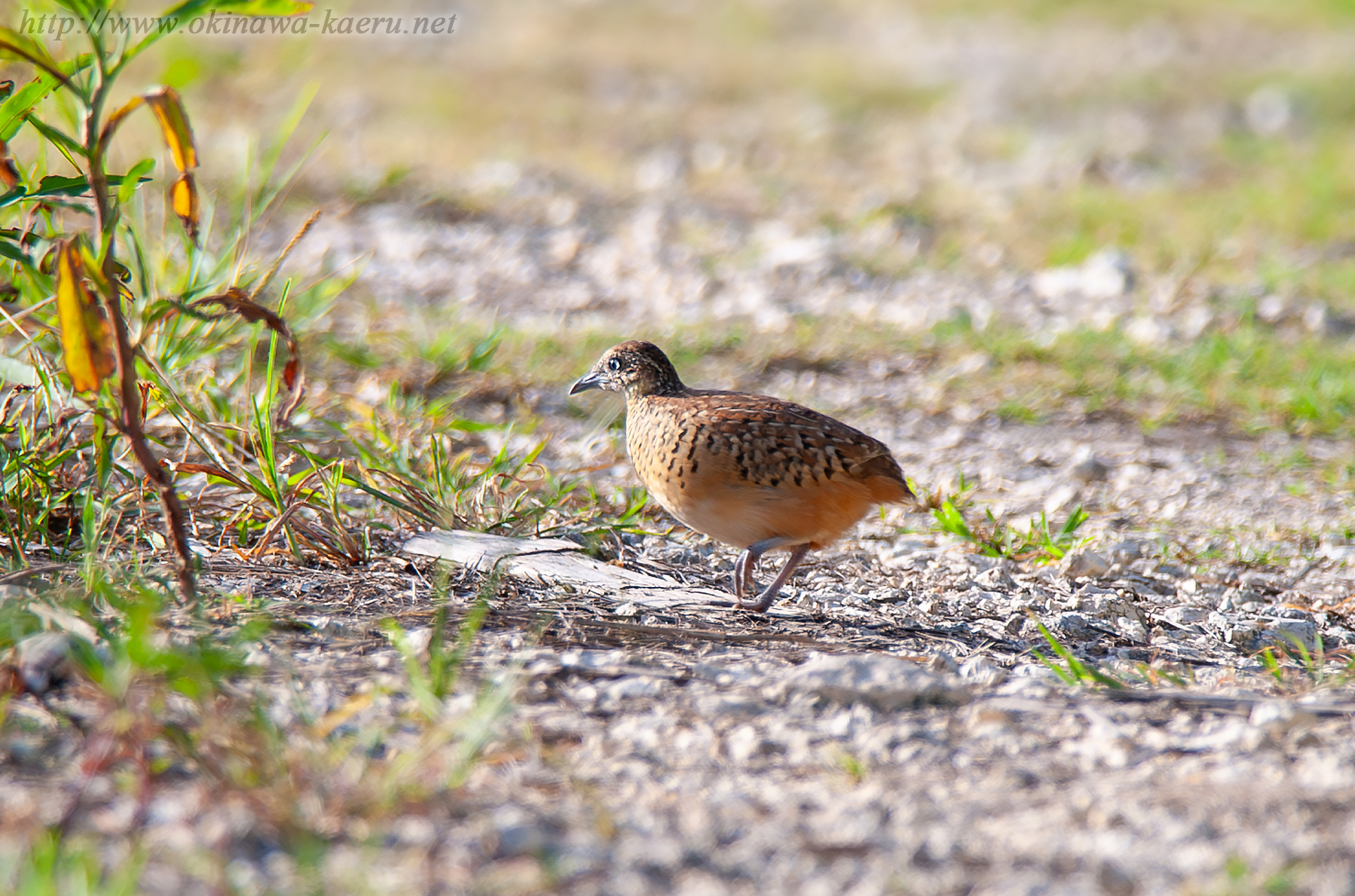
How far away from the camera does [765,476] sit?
3.98 metres

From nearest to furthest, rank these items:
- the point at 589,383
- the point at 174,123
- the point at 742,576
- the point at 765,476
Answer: the point at 174,123 → the point at 765,476 → the point at 742,576 → the point at 589,383

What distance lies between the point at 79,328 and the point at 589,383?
232 cm

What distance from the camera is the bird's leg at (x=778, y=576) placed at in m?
3.96

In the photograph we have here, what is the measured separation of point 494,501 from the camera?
14.3 ft

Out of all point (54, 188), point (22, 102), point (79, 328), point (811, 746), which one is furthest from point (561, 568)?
point (22, 102)

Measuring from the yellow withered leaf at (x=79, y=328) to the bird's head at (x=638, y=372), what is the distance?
212 centimetres

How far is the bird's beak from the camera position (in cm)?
498

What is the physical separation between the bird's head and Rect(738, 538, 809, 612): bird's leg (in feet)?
2.56

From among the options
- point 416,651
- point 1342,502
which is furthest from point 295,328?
point 1342,502

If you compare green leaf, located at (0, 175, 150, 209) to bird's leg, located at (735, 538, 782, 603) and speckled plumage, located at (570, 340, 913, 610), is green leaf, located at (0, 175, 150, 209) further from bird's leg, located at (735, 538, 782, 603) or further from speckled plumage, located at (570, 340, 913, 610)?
bird's leg, located at (735, 538, 782, 603)

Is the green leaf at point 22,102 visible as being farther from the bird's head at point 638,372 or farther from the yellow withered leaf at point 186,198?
the bird's head at point 638,372

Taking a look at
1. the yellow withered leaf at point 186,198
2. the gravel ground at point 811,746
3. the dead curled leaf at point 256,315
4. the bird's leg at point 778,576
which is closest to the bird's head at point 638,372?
the gravel ground at point 811,746

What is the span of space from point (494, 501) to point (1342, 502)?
3320 millimetres

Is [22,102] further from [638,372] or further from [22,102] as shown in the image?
[638,372]
